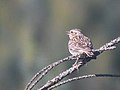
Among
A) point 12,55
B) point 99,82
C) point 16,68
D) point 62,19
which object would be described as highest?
point 62,19

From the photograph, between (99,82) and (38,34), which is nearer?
(99,82)

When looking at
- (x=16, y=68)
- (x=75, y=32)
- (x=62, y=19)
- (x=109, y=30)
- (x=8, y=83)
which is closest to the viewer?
(x=75, y=32)

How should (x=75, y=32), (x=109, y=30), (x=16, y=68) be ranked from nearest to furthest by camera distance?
1. (x=75, y=32)
2. (x=16, y=68)
3. (x=109, y=30)

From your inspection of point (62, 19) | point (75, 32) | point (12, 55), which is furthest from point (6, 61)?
point (75, 32)

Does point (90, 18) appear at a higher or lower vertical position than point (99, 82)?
higher

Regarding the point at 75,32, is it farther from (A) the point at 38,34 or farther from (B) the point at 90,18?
(A) the point at 38,34

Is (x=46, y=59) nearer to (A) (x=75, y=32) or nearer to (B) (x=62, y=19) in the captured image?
(B) (x=62, y=19)
